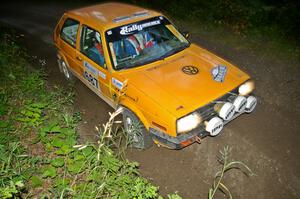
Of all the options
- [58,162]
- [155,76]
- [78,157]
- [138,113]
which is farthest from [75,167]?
[155,76]

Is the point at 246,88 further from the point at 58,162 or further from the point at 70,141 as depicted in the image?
the point at 58,162

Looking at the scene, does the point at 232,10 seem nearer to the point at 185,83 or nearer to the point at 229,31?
the point at 229,31

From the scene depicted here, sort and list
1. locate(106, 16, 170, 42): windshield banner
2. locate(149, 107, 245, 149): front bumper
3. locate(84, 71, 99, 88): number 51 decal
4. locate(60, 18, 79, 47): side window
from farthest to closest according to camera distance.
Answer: locate(60, 18, 79, 47): side window
locate(84, 71, 99, 88): number 51 decal
locate(106, 16, 170, 42): windshield banner
locate(149, 107, 245, 149): front bumper

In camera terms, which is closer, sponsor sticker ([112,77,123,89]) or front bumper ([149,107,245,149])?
front bumper ([149,107,245,149])

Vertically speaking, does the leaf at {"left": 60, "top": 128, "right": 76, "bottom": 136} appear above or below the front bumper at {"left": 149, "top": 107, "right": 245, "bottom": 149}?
below

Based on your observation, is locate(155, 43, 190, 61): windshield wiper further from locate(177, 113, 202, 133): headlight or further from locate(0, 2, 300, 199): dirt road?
locate(0, 2, 300, 199): dirt road

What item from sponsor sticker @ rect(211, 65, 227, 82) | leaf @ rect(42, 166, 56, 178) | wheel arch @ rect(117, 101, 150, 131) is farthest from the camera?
sponsor sticker @ rect(211, 65, 227, 82)

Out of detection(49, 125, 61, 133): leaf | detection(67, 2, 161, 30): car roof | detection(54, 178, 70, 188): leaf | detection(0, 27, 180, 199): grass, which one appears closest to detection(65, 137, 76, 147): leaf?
detection(0, 27, 180, 199): grass

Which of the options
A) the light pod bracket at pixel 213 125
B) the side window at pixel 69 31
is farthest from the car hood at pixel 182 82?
the side window at pixel 69 31

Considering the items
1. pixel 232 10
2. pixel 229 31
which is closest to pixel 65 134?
pixel 229 31

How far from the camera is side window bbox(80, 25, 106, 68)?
4.92 metres

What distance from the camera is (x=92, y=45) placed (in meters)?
5.20

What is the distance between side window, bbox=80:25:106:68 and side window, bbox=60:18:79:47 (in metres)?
0.55

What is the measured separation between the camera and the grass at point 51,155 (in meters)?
3.39
